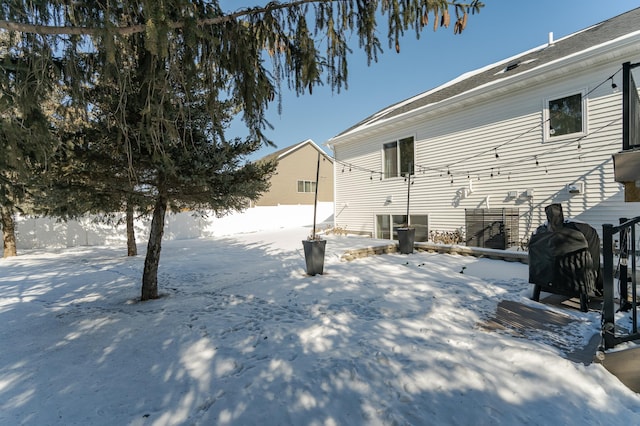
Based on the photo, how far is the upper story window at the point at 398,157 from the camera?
10.2 meters

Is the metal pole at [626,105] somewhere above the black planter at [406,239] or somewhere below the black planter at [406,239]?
above

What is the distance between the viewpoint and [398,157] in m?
10.6

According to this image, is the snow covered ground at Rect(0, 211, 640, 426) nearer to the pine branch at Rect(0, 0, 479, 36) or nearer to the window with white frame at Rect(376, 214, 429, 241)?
the pine branch at Rect(0, 0, 479, 36)

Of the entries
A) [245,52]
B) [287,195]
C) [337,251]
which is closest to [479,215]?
[337,251]

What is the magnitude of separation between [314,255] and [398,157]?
6.23m

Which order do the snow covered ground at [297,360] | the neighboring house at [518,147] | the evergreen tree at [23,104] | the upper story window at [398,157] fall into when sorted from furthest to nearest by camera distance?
the upper story window at [398,157]
the neighboring house at [518,147]
the evergreen tree at [23,104]
the snow covered ground at [297,360]

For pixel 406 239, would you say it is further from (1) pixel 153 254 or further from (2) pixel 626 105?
(1) pixel 153 254

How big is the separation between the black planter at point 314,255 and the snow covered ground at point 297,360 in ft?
2.20

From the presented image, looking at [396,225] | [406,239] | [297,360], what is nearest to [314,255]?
[297,360]

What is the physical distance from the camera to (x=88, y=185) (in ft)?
13.7

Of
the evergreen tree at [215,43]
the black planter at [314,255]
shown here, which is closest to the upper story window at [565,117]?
the evergreen tree at [215,43]

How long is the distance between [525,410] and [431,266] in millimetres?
4635

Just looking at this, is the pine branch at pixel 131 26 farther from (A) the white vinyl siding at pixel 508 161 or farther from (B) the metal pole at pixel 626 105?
(A) the white vinyl siding at pixel 508 161

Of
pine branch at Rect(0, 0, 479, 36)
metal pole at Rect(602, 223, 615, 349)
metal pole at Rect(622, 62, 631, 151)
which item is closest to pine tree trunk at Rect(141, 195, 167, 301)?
pine branch at Rect(0, 0, 479, 36)
